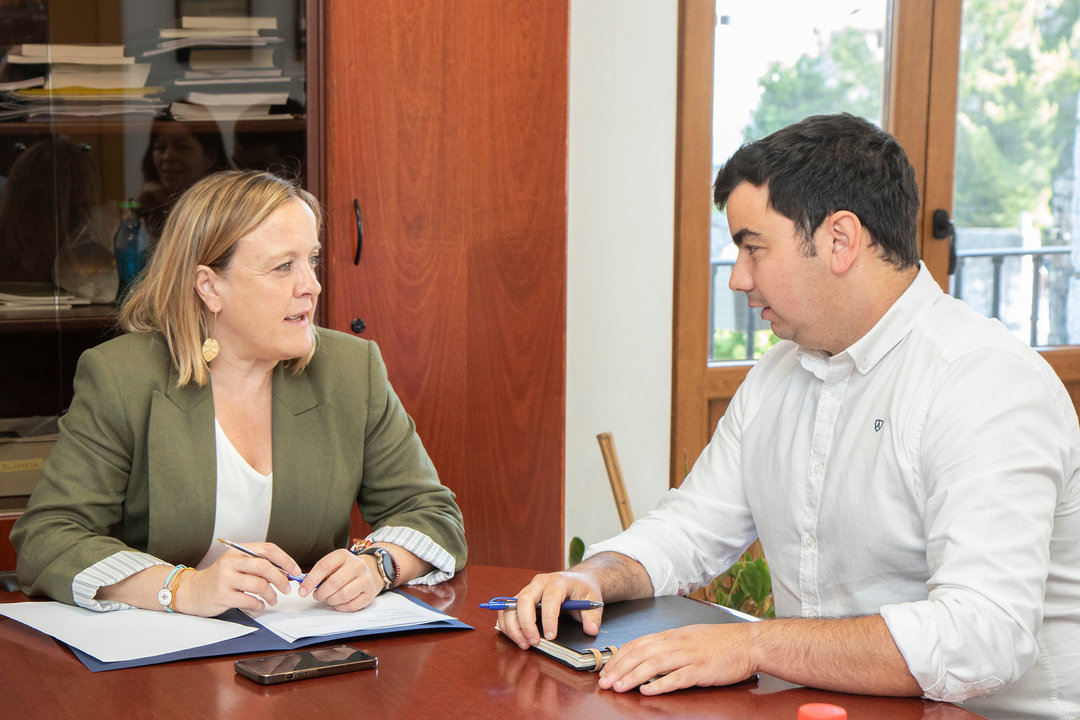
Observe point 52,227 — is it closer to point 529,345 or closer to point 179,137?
point 179,137

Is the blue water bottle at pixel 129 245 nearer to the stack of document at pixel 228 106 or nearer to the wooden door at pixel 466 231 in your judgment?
the stack of document at pixel 228 106

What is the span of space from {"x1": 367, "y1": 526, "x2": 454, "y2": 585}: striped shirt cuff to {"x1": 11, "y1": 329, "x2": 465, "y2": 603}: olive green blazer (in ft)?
0.13

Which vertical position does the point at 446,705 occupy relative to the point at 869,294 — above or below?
below

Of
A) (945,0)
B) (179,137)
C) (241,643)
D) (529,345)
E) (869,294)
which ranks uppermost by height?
(945,0)

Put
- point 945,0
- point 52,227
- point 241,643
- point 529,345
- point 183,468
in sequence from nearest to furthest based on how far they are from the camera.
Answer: point 241,643 → point 183,468 → point 52,227 → point 529,345 → point 945,0

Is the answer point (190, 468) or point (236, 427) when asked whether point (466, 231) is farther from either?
point (190, 468)

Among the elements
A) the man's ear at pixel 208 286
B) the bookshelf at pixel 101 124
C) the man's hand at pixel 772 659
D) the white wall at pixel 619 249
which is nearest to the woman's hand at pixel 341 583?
the man's hand at pixel 772 659

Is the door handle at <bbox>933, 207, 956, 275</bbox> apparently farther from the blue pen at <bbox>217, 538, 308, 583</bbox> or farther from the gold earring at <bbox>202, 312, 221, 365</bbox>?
the blue pen at <bbox>217, 538, 308, 583</bbox>

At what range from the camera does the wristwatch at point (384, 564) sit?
155 centimetres

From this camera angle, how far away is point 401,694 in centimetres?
113

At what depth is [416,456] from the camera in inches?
72.5

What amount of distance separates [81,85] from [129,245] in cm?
35

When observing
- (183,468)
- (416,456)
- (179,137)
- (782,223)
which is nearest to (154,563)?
(183,468)

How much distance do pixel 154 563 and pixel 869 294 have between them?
3.32 feet
